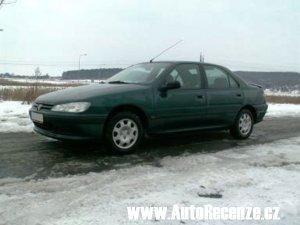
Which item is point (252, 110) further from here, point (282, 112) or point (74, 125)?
point (282, 112)

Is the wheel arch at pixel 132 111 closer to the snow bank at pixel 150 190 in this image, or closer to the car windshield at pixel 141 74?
the car windshield at pixel 141 74

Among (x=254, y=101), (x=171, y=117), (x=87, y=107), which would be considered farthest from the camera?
(x=254, y=101)

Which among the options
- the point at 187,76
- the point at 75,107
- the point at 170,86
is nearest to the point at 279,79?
the point at 187,76

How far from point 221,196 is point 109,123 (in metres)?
2.52

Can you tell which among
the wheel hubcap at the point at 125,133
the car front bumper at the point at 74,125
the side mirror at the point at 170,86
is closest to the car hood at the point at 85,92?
the car front bumper at the point at 74,125

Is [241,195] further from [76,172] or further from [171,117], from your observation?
[171,117]

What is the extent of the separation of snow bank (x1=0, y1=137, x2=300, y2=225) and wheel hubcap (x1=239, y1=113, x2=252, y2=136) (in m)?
2.43

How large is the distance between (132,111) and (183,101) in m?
1.05

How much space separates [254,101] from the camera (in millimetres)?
9773

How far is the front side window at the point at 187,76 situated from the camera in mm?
8078

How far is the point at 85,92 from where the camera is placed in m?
7.26

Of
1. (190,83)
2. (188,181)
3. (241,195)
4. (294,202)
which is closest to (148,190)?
(188,181)

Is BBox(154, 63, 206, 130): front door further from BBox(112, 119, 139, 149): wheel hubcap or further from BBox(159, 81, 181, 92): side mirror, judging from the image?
BBox(112, 119, 139, 149): wheel hubcap

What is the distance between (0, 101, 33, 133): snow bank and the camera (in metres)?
9.90
